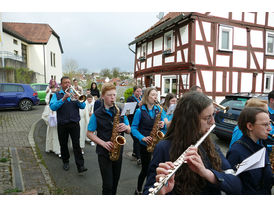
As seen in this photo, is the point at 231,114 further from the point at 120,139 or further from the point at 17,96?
the point at 17,96

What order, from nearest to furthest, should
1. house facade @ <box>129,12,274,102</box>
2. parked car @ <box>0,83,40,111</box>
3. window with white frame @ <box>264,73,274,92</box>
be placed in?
house facade @ <box>129,12,274,102</box> < parked car @ <box>0,83,40,111</box> < window with white frame @ <box>264,73,274,92</box>

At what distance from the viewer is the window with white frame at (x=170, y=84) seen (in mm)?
12895

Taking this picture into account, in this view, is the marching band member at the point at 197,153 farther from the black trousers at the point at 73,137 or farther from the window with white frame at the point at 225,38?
the window with white frame at the point at 225,38

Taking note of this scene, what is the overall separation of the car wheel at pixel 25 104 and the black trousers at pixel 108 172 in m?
11.5

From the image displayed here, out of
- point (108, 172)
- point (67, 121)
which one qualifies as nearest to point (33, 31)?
point (67, 121)

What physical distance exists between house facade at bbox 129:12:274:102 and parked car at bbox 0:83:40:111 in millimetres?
8993

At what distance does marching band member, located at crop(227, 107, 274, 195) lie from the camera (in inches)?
62.9

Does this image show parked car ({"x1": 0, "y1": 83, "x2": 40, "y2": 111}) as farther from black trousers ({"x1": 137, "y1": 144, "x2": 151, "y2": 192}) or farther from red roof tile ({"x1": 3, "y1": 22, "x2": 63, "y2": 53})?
red roof tile ({"x1": 3, "y1": 22, "x2": 63, "y2": 53})

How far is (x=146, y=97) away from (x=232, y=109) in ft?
11.9

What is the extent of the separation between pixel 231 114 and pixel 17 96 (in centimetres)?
1205

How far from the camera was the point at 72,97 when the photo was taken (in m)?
3.85

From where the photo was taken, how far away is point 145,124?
3.18 m

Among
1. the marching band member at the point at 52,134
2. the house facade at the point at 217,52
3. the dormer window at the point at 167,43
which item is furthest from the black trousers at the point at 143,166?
the dormer window at the point at 167,43

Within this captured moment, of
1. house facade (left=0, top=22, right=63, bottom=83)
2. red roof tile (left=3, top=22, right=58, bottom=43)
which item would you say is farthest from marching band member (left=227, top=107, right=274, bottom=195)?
red roof tile (left=3, top=22, right=58, bottom=43)
